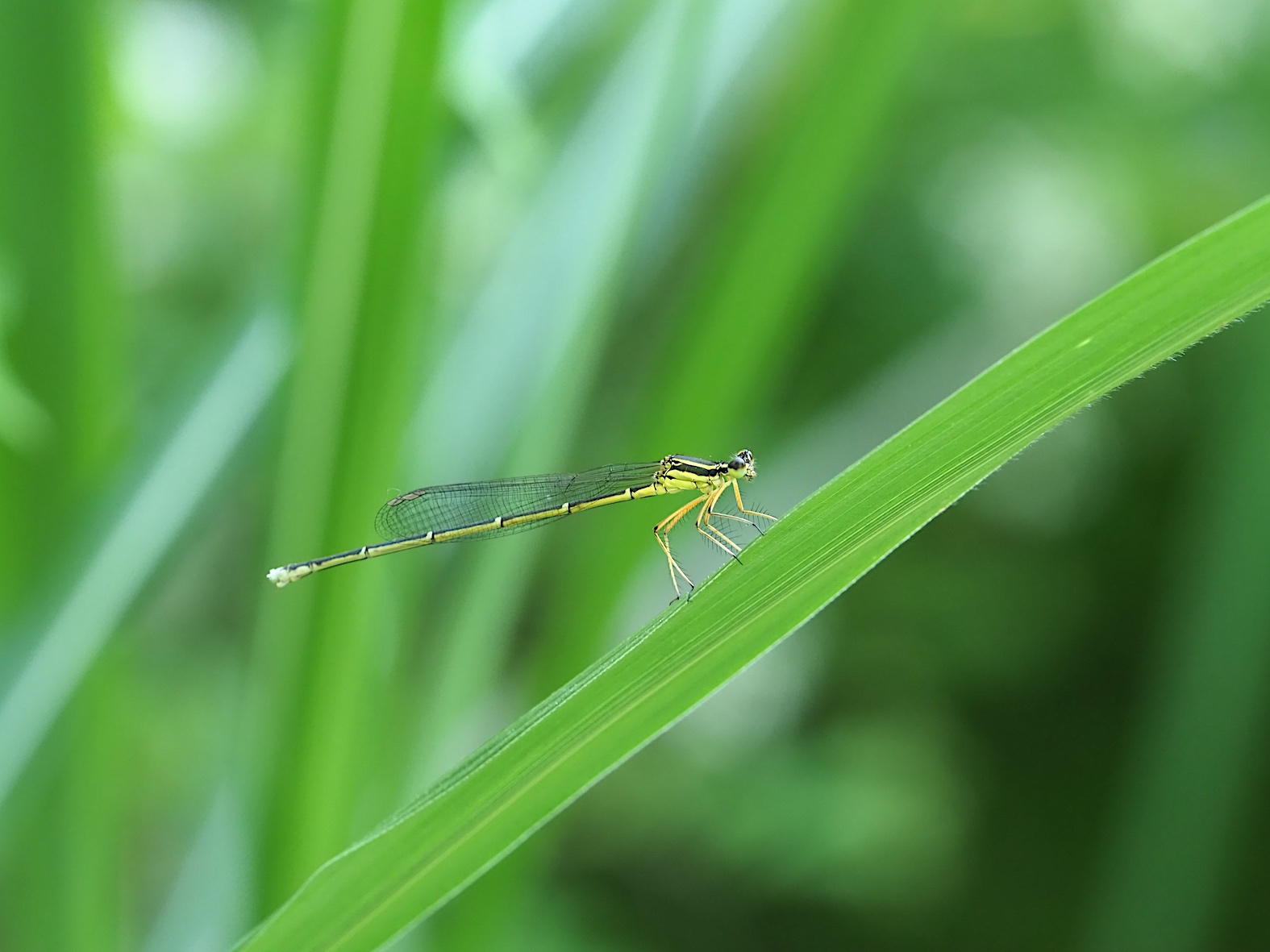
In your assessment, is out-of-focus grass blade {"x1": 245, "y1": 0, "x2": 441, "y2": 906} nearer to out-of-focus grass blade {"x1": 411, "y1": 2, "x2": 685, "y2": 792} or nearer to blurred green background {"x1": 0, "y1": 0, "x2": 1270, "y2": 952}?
blurred green background {"x1": 0, "y1": 0, "x2": 1270, "y2": 952}

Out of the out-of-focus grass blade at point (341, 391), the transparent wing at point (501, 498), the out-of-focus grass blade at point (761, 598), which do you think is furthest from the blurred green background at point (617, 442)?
the out-of-focus grass blade at point (761, 598)

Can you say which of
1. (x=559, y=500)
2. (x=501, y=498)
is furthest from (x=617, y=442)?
(x=501, y=498)

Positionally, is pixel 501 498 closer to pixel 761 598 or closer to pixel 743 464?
pixel 743 464

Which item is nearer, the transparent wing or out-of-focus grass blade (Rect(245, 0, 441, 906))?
out-of-focus grass blade (Rect(245, 0, 441, 906))

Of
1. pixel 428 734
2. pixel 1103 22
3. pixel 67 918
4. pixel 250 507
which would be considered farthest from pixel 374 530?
pixel 1103 22

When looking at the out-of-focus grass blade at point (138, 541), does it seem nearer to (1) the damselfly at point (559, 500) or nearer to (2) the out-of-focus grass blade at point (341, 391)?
(2) the out-of-focus grass blade at point (341, 391)

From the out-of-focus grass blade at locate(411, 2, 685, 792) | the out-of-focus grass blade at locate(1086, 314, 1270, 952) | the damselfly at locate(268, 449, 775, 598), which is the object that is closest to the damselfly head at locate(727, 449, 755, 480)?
the damselfly at locate(268, 449, 775, 598)
